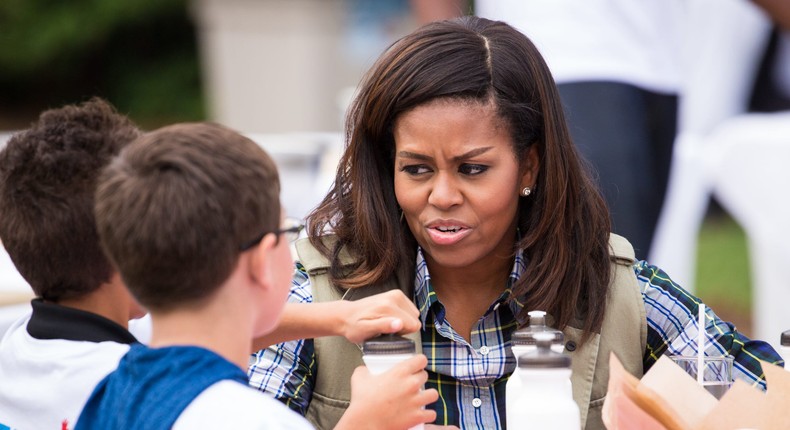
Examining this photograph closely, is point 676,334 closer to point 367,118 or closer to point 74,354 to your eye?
point 367,118

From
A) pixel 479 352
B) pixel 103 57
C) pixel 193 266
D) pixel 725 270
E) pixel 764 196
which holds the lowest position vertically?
pixel 725 270

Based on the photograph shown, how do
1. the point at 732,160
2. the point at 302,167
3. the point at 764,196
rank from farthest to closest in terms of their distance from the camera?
1. the point at 302,167
2. the point at 732,160
3. the point at 764,196

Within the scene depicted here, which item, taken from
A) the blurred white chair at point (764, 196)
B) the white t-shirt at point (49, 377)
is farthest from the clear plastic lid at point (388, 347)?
the blurred white chair at point (764, 196)

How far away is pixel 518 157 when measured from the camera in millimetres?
2451

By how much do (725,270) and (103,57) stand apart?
10.2 meters

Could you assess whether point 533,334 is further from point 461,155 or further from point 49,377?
point 49,377

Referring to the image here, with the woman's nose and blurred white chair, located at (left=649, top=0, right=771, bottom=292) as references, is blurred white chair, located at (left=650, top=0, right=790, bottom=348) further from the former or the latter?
the woman's nose

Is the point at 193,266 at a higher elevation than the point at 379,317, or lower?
higher

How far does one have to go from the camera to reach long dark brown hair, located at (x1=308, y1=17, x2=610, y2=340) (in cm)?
238

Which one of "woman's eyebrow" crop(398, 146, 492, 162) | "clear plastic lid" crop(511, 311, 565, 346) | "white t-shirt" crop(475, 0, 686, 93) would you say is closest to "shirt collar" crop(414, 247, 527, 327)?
"woman's eyebrow" crop(398, 146, 492, 162)

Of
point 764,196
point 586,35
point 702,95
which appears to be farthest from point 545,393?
point 702,95

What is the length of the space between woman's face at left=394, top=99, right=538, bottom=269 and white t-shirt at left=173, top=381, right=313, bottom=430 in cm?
79

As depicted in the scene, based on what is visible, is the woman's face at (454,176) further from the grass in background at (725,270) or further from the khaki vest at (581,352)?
the grass in background at (725,270)

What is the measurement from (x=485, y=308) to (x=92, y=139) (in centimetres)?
86
